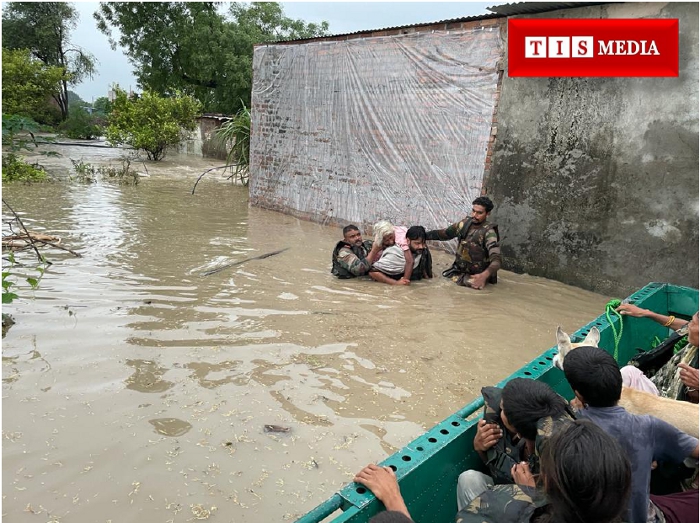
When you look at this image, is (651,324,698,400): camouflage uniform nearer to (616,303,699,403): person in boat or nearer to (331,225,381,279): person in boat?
(616,303,699,403): person in boat

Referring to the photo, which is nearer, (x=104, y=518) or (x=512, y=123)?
(x=104, y=518)

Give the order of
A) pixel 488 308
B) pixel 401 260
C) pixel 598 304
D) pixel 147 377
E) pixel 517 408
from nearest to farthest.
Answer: pixel 517 408 → pixel 147 377 → pixel 488 308 → pixel 598 304 → pixel 401 260

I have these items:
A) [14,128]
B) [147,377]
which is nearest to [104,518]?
[147,377]

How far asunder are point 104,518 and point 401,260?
393 cm

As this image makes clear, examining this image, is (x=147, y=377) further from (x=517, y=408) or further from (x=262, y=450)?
(x=517, y=408)

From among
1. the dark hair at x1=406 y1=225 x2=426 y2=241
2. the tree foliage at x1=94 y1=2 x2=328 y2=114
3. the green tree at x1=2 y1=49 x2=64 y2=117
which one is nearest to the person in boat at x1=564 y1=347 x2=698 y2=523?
the dark hair at x1=406 y1=225 x2=426 y2=241

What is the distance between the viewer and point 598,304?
526cm

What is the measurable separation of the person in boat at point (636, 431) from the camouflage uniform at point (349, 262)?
373 cm

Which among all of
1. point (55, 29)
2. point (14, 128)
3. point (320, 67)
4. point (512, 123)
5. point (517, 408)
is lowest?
point (517, 408)

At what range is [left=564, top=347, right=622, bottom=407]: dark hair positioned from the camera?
1.81m

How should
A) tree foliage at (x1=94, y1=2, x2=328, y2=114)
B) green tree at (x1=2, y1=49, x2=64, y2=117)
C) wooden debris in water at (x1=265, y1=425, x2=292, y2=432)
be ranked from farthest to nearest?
tree foliage at (x1=94, y1=2, x2=328, y2=114), green tree at (x1=2, y1=49, x2=64, y2=117), wooden debris in water at (x1=265, y1=425, x2=292, y2=432)

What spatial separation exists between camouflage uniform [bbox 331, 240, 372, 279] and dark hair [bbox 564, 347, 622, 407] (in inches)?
147

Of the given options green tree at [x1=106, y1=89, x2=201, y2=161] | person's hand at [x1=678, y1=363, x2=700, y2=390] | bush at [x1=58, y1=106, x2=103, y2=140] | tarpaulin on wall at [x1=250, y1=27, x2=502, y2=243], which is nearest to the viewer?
person's hand at [x1=678, y1=363, x2=700, y2=390]

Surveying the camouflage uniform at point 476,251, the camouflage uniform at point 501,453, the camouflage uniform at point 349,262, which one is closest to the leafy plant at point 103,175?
the camouflage uniform at point 349,262
